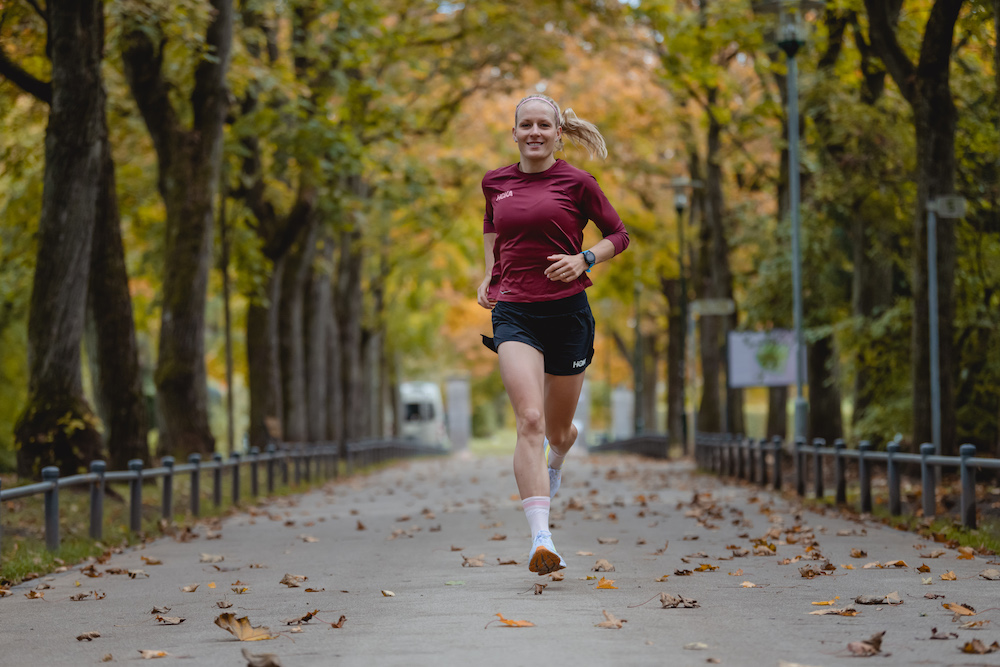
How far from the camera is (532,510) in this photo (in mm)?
6602

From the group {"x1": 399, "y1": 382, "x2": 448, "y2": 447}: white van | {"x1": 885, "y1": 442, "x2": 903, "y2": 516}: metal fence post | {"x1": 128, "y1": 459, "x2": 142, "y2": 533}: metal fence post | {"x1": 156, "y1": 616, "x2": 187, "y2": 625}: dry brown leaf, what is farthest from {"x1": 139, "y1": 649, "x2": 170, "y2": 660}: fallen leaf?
{"x1": 399, "y1": 382, "x2": 448, "y2": 447}: white van

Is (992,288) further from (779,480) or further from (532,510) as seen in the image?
(532,510)

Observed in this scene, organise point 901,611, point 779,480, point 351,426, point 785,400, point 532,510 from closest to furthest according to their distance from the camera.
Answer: point 901,611 → point 532,510 → point 779,480 → point 785,400 → point 351,426

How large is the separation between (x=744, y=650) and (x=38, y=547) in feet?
21.0

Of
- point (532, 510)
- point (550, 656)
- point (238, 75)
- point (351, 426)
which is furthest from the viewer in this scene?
point (351, 426)

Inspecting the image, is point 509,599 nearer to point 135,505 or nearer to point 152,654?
point 152,654

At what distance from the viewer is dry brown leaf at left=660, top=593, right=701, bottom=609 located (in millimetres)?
6176

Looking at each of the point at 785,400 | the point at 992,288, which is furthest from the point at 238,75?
the point at 785,400

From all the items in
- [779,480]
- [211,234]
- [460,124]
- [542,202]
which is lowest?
[779,480]

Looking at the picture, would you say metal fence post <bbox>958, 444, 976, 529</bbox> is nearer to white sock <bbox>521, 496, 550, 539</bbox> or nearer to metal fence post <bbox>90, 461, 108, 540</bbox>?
white sock <bbox>521, 496, 550, 539</bbox>

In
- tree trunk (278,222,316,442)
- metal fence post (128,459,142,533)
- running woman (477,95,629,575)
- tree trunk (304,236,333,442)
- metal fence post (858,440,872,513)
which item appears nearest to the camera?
running woman (477,95,629,575)

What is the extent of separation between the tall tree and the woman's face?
23.0 feet

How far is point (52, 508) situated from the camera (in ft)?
30.7

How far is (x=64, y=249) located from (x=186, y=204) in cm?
451
